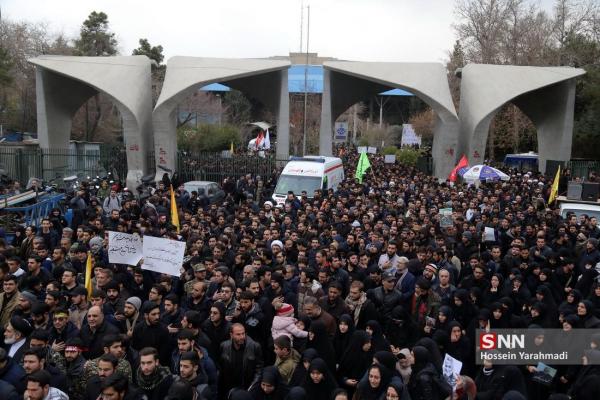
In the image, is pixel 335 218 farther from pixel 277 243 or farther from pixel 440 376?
pixel 440 376

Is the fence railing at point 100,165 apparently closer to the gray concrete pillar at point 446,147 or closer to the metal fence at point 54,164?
the metal fence at point 54,164

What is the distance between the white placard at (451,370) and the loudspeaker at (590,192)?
1416cm

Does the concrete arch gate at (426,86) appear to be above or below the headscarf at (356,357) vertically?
above

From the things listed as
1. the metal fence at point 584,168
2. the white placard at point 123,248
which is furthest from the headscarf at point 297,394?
the metal fence at point 584,168

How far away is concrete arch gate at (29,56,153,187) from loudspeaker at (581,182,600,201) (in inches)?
619

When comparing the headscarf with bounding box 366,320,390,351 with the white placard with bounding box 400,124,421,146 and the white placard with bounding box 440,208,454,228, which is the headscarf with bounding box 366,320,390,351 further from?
the white placard with bounding box 400,124,421,146

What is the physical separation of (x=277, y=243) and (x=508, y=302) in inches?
159

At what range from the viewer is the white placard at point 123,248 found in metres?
9.40

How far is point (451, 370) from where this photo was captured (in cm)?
610

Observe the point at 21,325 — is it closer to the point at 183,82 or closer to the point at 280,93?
the point at 183,82

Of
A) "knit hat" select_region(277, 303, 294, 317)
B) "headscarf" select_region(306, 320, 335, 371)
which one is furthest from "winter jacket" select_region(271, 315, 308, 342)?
"headscarf" select_region(306, 320, 335, 371)

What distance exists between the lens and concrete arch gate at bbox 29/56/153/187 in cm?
2538

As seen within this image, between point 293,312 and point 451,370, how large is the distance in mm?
1927

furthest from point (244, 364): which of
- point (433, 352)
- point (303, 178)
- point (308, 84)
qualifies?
point (308, 84)
